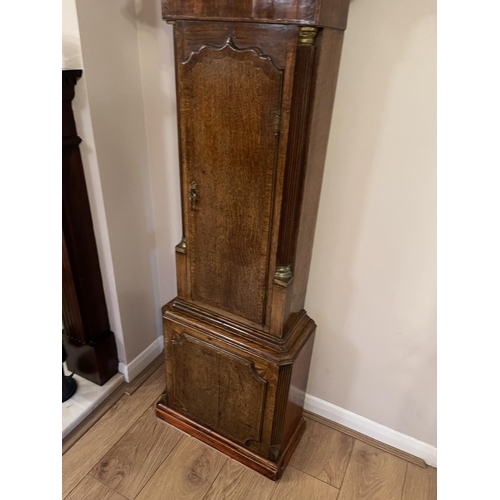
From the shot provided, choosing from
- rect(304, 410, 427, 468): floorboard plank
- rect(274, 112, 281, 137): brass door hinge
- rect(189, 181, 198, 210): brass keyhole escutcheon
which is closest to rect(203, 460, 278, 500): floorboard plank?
rect(304, 410, 427, 468): floorboard plank

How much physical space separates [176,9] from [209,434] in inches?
55.9

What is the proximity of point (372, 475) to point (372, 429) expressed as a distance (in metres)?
0.17

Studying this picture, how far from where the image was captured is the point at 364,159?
116 cm

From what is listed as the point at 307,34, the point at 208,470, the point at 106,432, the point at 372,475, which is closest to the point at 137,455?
the point at 106,432

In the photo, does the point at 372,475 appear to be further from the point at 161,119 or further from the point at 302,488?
the point at 161,119

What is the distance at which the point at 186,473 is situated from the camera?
1.44 metres

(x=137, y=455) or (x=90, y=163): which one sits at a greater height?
(x=90, y=163)

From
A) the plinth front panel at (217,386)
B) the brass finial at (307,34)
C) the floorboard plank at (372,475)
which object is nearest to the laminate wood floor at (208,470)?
the floorboard plank at (372,475)

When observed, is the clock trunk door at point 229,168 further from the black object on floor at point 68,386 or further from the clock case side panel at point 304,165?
the black object on floor at point 68,386

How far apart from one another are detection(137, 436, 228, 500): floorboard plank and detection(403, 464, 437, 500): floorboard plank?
681mm

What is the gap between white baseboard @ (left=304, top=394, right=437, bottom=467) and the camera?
4.90 ft
